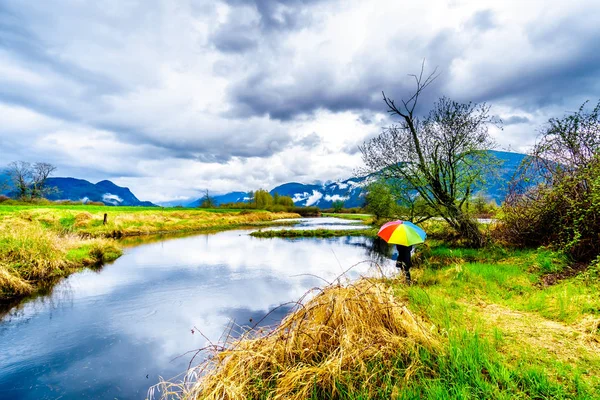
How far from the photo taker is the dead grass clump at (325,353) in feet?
13.0

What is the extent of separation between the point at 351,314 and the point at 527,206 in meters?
10.9

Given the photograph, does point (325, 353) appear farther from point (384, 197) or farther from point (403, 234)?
point (384, 197)

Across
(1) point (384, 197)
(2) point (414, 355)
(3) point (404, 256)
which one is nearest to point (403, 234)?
(3) point (404, 256)

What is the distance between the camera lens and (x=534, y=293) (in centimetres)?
743

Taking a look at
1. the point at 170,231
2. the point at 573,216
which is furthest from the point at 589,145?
the point at 170,231

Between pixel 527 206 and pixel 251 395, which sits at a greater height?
pixel 527 206

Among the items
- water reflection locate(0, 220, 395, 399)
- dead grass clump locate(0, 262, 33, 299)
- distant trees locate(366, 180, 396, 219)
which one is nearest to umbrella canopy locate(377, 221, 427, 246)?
water reflection locate(0, 220, 395, 399)

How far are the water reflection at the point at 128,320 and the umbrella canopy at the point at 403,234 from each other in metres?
2.27

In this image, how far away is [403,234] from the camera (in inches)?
367

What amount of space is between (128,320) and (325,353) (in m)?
8.12

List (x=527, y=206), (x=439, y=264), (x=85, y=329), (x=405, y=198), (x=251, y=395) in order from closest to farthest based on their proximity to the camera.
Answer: (x=251, y=395) < (x=85, y=329) < (x=527, y=206) < (x=439, y=264) < (x=405, y=198)

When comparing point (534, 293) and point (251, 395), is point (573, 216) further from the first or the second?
point (251, 395)

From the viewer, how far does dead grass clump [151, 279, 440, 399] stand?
13.0ft

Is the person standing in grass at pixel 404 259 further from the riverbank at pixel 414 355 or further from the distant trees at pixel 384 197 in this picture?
the distant trees at pixel 384 197
